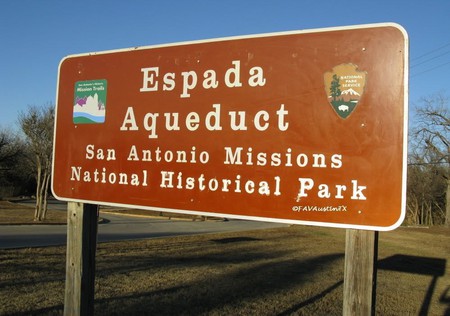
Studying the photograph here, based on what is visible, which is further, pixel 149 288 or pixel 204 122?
pixel 149 288

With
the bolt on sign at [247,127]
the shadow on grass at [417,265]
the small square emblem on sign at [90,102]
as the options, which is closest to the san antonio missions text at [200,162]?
the bolt on sign at [247,127]

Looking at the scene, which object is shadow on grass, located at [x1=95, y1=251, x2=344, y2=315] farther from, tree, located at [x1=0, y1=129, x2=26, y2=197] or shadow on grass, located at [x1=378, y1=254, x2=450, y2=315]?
tree, located at [x1=0, y1=129, x2=26, y2=197]


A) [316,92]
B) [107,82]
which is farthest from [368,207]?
[107,82]

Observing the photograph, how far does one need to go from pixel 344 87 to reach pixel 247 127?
0.53 metres

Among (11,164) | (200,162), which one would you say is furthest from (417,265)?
(11,164)

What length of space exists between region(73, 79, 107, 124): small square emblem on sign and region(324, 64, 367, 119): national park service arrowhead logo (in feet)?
4.67

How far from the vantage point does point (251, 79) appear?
2.46 meters

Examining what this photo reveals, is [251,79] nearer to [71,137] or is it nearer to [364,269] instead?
[364,269]

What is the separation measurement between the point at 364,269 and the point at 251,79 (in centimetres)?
110

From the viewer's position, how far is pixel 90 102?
300 centimetres

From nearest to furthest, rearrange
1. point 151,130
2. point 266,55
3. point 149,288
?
point 266,55 → point 151,130 → point 149,288

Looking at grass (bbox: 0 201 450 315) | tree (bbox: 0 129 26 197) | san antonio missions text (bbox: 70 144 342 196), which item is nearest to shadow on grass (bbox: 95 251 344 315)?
grass (bbox: 0 201 450 315)

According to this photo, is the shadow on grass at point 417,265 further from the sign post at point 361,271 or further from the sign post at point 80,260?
the sign post at point 80,260

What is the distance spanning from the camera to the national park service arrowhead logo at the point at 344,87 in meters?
2.16
